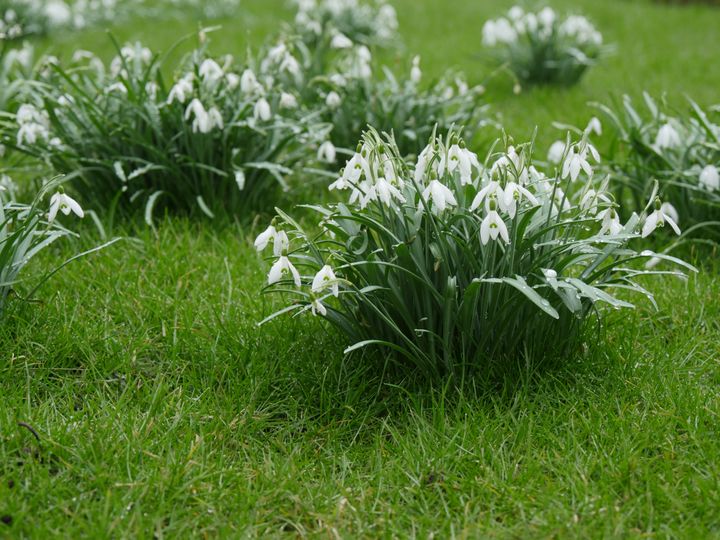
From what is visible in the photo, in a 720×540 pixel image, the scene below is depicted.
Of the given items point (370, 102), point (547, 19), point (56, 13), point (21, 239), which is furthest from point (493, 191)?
point (56, 13)

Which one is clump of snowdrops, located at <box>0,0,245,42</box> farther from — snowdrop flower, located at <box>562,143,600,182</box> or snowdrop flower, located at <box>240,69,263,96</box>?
snowdrop flower, located at <box>562,143,600,182</box>

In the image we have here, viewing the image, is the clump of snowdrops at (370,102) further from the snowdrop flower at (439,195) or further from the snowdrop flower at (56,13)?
the snowdrop flower at (56,13)

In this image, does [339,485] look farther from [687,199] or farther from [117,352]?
[687,199]

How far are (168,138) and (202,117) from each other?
40cm

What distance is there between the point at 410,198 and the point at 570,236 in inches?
22.5

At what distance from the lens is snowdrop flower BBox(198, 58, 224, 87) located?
3686 mm

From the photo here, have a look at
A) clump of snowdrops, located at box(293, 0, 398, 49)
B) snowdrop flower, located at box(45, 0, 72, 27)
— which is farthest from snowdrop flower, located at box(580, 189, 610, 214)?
snowdrop flower, located at box(45, 0, 72, 27)

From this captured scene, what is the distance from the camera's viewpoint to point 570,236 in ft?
9.27

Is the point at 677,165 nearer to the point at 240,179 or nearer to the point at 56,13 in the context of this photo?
the point at 240,179

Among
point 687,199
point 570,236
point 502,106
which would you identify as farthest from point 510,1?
point 570,236

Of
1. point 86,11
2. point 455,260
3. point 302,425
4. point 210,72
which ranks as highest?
point 210,72

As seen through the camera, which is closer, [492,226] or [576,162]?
[492,226]

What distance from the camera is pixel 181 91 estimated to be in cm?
360

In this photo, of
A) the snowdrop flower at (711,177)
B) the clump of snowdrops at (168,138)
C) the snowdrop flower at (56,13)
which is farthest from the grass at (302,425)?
the snowdrop flower at (56,13)
